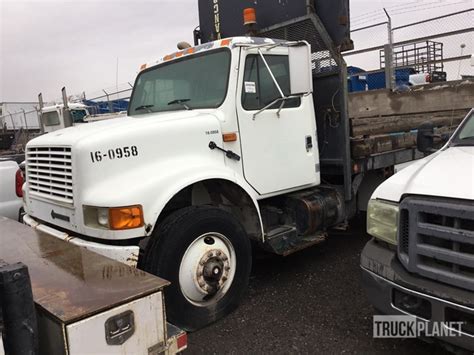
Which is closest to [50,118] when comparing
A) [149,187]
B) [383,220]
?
[149,187]

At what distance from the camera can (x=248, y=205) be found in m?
4.03

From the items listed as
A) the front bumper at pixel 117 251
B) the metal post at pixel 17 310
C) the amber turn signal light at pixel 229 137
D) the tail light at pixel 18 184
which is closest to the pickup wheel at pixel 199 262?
the front bumper at pixel 117 251

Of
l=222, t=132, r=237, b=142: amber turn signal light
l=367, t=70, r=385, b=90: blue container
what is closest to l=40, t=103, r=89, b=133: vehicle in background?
l=367, t=70, r=385, b=90: blue container

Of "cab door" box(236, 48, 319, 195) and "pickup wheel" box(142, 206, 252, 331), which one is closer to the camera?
"pickup wheel" box(142, 206, 252, 331)

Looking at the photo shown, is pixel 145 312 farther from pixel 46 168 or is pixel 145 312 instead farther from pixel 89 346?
pixel 46 168

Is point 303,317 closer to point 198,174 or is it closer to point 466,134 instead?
point 198,174

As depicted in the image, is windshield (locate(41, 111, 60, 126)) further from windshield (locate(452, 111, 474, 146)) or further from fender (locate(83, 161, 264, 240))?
windshield (locate(452, 111, 474, 146))

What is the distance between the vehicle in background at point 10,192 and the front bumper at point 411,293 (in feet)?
14.4

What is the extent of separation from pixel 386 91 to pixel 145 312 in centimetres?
724

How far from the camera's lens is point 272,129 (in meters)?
4.29

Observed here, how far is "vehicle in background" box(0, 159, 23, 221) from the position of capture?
5410 mm

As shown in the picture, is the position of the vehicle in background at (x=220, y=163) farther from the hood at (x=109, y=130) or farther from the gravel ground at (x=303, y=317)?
the gravel ground at (x=303, y=317)

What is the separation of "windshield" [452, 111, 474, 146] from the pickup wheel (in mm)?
1994

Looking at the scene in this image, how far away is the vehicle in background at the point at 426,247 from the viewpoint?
2400 millimetres
